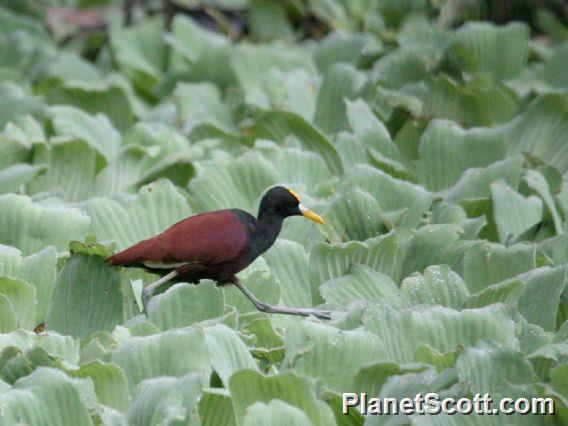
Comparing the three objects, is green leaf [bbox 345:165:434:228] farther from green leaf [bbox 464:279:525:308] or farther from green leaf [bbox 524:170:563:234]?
green leaf [bbox 464:279:525:308]

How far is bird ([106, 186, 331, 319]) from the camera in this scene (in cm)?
382

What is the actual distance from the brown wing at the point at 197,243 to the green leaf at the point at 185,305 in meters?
0.29

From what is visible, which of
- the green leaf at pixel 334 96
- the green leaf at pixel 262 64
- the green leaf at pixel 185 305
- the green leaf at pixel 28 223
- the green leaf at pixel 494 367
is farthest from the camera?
the green leaf at pixel 262 64

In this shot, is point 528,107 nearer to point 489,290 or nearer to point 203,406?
point 489,290

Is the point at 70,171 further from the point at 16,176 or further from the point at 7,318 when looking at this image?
the point at 7,318

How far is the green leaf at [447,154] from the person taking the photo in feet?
16.6

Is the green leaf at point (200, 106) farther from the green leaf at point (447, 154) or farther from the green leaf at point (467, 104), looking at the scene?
the green leaf at point (447, 154)

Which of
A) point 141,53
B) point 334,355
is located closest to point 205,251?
point 334,355

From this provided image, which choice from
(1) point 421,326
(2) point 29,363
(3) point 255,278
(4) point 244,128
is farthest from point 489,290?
(4) point 244,128

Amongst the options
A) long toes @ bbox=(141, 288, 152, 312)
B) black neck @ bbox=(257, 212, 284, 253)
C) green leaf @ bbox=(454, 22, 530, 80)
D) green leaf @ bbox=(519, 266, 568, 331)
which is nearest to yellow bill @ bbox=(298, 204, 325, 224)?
black neck @ bbox=(257, 212, 284, 253)

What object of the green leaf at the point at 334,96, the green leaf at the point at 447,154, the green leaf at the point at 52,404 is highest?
the green leaf at the point at 334,96

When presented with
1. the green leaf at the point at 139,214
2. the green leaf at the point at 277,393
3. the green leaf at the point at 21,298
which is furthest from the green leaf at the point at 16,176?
the green leaf at the point at 277,393

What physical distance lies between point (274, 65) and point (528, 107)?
1.79 meters

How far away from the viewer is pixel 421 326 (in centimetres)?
335
